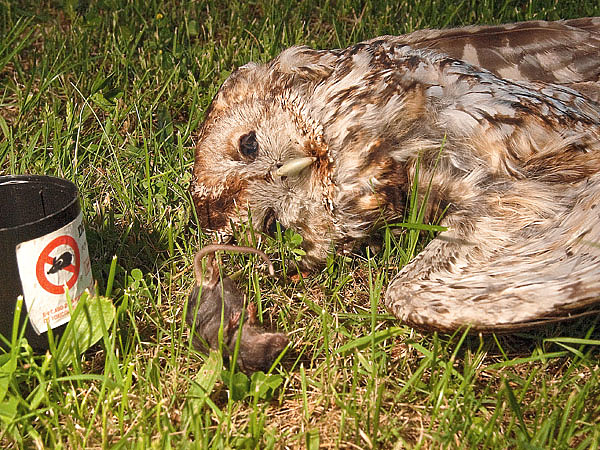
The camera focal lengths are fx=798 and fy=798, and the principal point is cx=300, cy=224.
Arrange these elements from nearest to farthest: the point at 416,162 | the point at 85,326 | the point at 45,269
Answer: the point at 45,269
the point at 85,326
the point at 416,162

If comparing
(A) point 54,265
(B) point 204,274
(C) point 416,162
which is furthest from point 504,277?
(A) point 54,265

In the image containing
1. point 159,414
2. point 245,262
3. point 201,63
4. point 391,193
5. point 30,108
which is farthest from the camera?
point 201,63

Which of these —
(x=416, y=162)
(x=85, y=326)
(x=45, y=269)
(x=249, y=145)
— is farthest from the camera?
(x=249, y=145)

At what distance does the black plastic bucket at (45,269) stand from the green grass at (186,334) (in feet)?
0.34

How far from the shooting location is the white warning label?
2.32 m

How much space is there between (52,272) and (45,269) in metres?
0.03

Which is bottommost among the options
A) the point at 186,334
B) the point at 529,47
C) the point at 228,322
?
the point at 186,334

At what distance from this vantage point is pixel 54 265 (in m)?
2.37

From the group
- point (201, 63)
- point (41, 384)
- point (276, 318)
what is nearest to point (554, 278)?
point (276, 318)

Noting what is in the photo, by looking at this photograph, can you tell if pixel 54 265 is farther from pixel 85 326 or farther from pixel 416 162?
pixel 416 162

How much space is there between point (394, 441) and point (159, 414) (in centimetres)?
67

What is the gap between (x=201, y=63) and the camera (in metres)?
4.11

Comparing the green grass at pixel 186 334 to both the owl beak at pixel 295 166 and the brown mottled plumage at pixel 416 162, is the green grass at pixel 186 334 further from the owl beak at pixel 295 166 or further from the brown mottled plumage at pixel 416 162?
the owl beak at pixel 295 166

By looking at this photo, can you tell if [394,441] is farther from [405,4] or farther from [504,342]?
[405,4]
